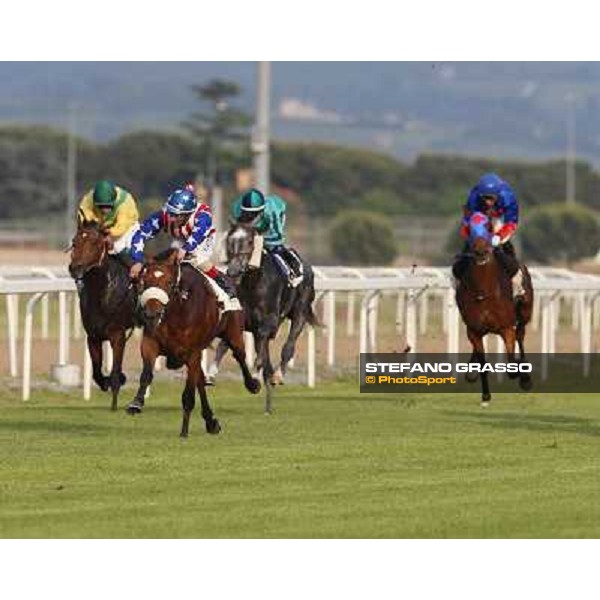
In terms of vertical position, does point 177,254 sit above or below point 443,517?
above

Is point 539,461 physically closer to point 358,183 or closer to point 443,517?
point 443,517

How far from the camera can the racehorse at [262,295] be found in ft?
64.4

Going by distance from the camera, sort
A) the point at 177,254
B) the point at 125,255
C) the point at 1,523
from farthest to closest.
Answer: the point at 125,255, the point at 177,254, the point at 1,523

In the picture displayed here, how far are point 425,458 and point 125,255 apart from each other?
449cm

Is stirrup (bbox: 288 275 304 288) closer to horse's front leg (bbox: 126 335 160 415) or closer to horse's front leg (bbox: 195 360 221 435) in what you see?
horse's front leg (bbox: 195 360 221 435)

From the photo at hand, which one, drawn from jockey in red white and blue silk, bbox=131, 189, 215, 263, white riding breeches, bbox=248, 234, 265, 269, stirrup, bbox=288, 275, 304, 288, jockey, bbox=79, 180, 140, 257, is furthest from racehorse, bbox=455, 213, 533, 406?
jockey in red white and blue silk, bbox=131, 189, 215, 263

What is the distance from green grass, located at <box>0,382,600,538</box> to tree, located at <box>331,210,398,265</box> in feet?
182

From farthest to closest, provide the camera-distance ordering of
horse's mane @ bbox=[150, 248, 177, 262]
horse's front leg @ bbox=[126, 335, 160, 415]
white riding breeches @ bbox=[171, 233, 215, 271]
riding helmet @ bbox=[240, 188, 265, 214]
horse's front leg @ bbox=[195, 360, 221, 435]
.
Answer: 1. riding helmet @ bbox=[240, 188, 265, 214]
2. white riding breeches @ bbox=[171, 233, 215, 271]
3. horse's front leg @ bbox=[195, 360, 221, 435]
4. horse's front leg @ bbox=[126, 335, 160, 415]
5. horse's mane @ bbox=[150, 248, 177, 262]

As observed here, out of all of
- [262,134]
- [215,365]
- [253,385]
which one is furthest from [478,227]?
[262,134]

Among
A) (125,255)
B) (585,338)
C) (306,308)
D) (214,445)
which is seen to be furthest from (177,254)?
(585,338)

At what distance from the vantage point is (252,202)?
785 inches

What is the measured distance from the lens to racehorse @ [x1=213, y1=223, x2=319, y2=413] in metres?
19.6

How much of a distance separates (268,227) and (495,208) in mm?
1765

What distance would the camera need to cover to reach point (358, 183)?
12288cm
